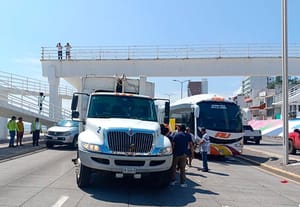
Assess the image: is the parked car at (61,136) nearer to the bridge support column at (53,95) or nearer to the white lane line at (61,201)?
the bridge support column at (53,95)

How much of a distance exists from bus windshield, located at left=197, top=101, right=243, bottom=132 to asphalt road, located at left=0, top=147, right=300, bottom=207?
5926mm

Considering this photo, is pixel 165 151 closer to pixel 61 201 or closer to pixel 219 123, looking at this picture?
pixel 61 201

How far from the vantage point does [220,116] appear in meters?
20.7

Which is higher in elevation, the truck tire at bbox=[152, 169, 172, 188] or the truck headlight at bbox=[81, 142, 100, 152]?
the truck headlight at bbox=[81, 142, 100, 152]

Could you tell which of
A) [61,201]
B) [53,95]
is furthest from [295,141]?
[53,95]

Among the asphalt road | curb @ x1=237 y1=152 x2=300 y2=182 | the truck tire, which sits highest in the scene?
the truck tire

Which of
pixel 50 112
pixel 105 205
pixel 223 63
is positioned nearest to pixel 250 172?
pixel 105 205

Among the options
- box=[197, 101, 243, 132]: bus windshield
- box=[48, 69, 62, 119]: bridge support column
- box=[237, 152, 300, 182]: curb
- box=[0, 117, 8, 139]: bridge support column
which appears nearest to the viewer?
box=[237, 152, 300, 182]: curb

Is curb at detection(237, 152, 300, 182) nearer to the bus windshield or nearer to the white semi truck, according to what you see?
the bus windshield

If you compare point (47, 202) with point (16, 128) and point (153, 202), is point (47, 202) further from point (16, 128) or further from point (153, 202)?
point (16, 128)

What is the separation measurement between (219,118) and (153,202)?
1189 centimetres

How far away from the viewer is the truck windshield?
11727 mm

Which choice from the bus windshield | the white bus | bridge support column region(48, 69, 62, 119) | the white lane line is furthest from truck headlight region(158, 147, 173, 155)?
bridge support column region(48, 69, 62, 119)

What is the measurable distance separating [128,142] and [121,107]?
207 centimetres
